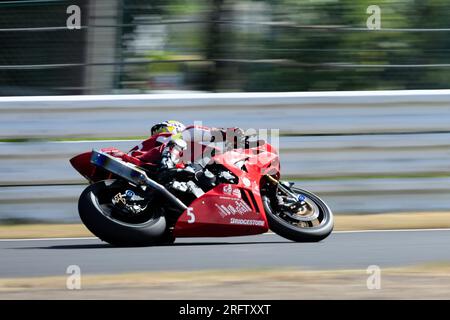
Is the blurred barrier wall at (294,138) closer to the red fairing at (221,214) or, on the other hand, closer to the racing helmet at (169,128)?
the racing helmet at (169,128)

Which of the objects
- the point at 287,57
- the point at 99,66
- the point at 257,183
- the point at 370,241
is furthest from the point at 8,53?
the point at 370,241

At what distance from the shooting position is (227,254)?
6.99 m

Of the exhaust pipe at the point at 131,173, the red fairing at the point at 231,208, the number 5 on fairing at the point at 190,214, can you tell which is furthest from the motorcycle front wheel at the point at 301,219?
the exhaust pipe at the point at 131,173

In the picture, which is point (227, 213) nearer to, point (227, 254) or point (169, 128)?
point (227, 254)

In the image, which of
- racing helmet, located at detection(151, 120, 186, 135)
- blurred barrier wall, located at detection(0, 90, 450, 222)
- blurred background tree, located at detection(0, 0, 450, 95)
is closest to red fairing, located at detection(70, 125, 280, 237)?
racing helmet, located at detection(151, 120, 186, 135)

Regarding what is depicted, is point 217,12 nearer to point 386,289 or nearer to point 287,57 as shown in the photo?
point 287,57

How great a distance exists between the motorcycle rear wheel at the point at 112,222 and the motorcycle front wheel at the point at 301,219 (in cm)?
89

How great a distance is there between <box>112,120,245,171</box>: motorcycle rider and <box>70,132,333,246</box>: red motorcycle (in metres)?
0.07

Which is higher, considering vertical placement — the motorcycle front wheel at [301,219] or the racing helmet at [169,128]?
the racing helmet at [169,128]

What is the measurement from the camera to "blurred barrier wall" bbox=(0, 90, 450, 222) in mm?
8859

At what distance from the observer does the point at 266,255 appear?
22.6 feet

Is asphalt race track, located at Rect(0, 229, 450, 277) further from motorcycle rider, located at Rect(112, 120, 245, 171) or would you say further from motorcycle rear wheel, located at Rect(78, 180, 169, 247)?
motorcycle rider, located at Rect(112, 120, 245, 171)

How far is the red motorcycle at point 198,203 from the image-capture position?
7.15 metres
